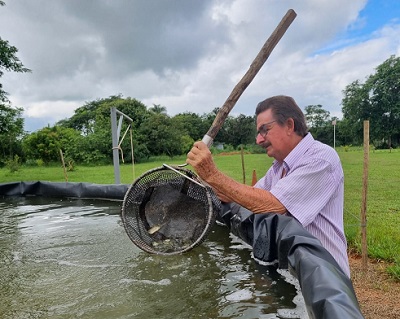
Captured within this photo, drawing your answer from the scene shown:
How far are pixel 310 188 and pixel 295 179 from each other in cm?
7

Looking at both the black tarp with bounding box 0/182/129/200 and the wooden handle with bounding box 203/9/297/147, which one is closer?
the wooden handle with bounding box 203/9/297/147

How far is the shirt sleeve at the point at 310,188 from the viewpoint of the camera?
5.06ft

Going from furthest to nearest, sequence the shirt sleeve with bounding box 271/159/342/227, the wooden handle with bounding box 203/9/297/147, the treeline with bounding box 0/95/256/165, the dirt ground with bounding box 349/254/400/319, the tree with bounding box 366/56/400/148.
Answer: the tree with bounding box 366/56/400/148
the treeline with bounding box 0/95/256/165
the wooden handle with bounding box 203/9/297/147
the dirt ground with bounding box 349/254/400/319
the shirt sleeve with bounding box 271/159/342/227

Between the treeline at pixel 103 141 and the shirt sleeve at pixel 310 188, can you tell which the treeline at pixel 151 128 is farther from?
the shirt sleeve at pixel 310 188

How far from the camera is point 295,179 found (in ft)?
5.11

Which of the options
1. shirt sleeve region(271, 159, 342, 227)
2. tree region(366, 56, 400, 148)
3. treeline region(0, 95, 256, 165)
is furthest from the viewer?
tree region(366, 56, 400, 148)

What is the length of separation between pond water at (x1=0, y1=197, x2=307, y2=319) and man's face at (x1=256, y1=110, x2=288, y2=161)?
903mm

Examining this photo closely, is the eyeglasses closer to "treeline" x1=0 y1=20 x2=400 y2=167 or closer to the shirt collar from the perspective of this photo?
the shirt collar

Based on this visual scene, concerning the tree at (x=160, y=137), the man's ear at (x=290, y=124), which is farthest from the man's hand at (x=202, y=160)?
the tree at (x=160, y=137)

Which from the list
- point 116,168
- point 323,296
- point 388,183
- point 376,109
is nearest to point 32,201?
point 116,168

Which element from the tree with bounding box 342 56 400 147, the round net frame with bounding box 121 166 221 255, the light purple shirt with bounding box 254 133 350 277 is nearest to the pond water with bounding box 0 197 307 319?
the round net frame with bounding box 121 166 221 255

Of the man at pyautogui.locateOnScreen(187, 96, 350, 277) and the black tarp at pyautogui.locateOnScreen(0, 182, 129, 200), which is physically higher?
the man at pyautogui.locateOnScreen(187, 96, 350, 277)

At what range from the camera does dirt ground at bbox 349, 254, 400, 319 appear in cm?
198

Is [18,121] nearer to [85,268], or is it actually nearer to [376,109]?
[85,268]
